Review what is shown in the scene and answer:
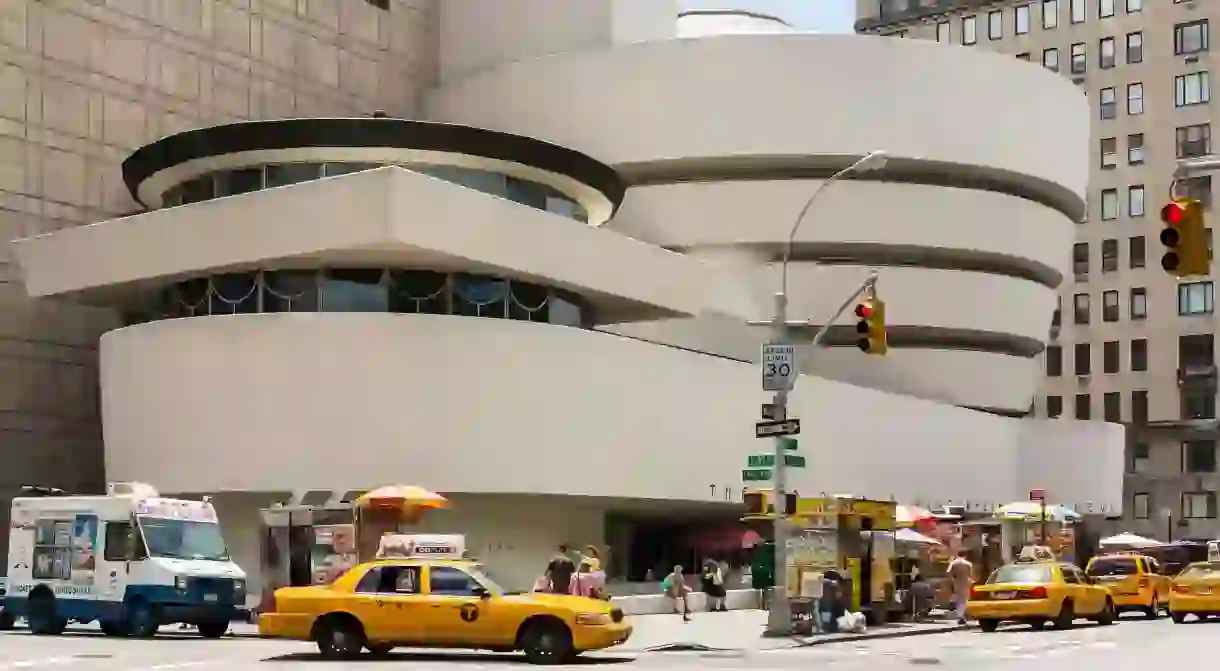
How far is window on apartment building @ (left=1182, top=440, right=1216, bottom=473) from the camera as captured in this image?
9800cm

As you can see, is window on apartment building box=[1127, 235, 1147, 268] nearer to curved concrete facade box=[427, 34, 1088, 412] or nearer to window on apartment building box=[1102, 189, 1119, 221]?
window on apartment building box=[1102, 189, 1119, 221]

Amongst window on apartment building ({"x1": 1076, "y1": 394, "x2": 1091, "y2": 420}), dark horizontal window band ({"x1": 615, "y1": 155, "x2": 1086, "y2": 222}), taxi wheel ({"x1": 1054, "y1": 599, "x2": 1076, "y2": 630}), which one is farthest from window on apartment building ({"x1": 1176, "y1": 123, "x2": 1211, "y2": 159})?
taxi wheel ({"x1": 1054, "y1": 599, "x2": 1076, "y2": 630})

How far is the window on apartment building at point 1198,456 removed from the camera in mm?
98000

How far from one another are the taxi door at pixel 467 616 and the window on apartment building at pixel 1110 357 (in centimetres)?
8482

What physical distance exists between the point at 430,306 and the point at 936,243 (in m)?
29.1

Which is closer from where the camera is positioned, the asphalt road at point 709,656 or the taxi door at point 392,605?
the asphalt road at point 709,656

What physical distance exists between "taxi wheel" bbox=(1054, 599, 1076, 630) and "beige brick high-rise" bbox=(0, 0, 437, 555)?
22368 millimetres

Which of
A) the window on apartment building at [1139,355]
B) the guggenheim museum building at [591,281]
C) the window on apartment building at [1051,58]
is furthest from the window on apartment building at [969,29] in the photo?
the guggenheim museum building at [591,281]

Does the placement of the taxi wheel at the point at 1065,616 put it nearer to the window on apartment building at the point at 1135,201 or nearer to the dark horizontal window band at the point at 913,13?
the window on apartment building at the point at 1135,201

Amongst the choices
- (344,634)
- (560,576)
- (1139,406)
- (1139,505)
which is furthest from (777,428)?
(1139,406)

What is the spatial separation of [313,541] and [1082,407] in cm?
7747

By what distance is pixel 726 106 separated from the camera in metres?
65.1

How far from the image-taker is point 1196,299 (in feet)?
326

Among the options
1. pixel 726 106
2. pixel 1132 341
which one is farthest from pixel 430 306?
pixel 1132 341
